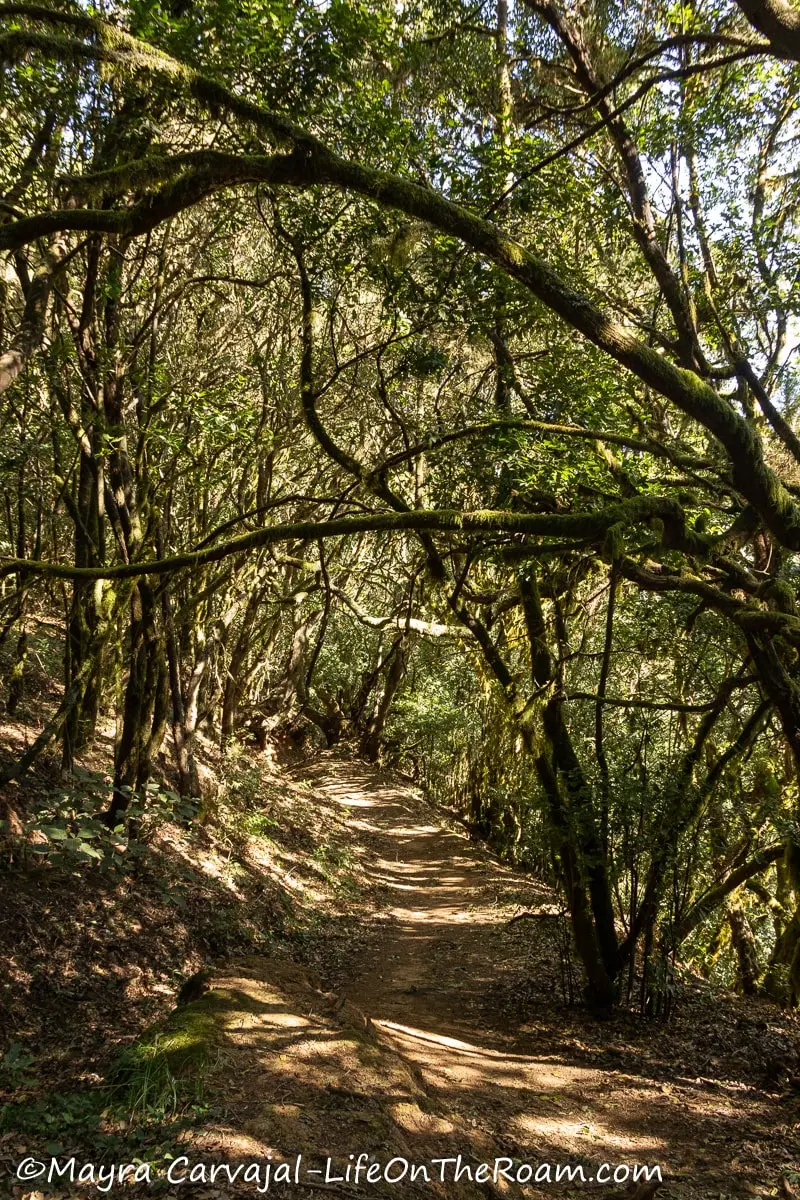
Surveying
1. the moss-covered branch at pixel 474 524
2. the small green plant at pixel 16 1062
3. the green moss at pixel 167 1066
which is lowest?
the small green plant at pixel 16 1062

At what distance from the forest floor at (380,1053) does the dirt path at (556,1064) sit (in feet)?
0.08

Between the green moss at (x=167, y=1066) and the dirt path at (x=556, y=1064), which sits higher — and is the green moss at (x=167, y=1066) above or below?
above

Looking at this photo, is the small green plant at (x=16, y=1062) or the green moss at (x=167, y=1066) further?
the small green plant at (x=16, y=1062)

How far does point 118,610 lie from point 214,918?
12.9 feet

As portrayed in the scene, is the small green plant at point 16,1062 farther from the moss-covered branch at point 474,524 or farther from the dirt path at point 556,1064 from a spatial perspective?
the moss-covered branch at point 474,524

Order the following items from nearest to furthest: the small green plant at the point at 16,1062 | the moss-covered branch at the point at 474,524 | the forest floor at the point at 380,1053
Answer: the forest floor at the point at 380,1053
the moss-covered branch at the point at 474,524
the small green plant at the point at 16,1062

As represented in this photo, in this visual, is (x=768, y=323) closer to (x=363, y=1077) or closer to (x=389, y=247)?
(x=389, y=247)

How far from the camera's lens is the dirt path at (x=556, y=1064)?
16.9ft

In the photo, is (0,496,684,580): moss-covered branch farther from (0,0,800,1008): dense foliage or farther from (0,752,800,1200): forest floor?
(0,752,800,1200): forest floor

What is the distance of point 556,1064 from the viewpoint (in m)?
6.73

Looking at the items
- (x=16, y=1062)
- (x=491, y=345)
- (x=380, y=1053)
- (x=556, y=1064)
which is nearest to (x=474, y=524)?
(x=380, y=1053)

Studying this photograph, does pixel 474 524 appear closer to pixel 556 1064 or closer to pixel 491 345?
pixel 556 1064

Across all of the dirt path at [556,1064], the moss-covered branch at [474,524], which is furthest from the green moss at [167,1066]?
the moss-covered branch at [474,524]

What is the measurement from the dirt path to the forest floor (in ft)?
0.08
